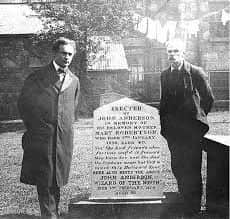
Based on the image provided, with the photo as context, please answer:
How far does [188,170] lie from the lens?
451 centimetres

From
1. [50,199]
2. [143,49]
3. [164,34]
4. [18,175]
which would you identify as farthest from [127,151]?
[143,49]

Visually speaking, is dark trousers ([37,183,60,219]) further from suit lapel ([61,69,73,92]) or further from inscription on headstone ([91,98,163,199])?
suit lapel ([61,69,73,92])

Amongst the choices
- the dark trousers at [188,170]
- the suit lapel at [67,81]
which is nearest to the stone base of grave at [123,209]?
the dark trousers at [188,170]

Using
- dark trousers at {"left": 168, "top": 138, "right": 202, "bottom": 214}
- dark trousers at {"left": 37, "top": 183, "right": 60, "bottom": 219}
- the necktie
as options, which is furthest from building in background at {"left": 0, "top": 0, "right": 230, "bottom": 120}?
dark trousers at {"left": 37, "top": 183, "right": 60, "bottom": 219}

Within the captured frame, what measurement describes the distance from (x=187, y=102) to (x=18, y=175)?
2794 mm

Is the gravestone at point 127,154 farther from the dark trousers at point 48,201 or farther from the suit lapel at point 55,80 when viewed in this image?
the suit lapel at point 55,80

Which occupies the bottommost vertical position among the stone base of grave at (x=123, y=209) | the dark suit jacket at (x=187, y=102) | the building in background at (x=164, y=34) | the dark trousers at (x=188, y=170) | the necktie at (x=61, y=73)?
the stone base of grave at (x=123, y=209)

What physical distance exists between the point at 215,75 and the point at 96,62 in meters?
3.07

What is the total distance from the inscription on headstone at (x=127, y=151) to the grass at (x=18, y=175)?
559mm

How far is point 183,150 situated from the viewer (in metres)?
4.55

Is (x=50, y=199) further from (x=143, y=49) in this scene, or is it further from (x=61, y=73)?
(x=143, y=49)

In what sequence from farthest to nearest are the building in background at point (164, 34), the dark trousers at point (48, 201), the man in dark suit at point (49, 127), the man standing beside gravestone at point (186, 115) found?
1. the building in background at point (164, 34)
2. the man standing beside gravestone at point (186, 115)
3. the man in dark suit at point (49, 127)
4. the dark trousers at point (48, 201)

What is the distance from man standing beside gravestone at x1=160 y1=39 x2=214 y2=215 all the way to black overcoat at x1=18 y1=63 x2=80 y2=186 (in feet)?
4.23

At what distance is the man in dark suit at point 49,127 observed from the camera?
172 inches
